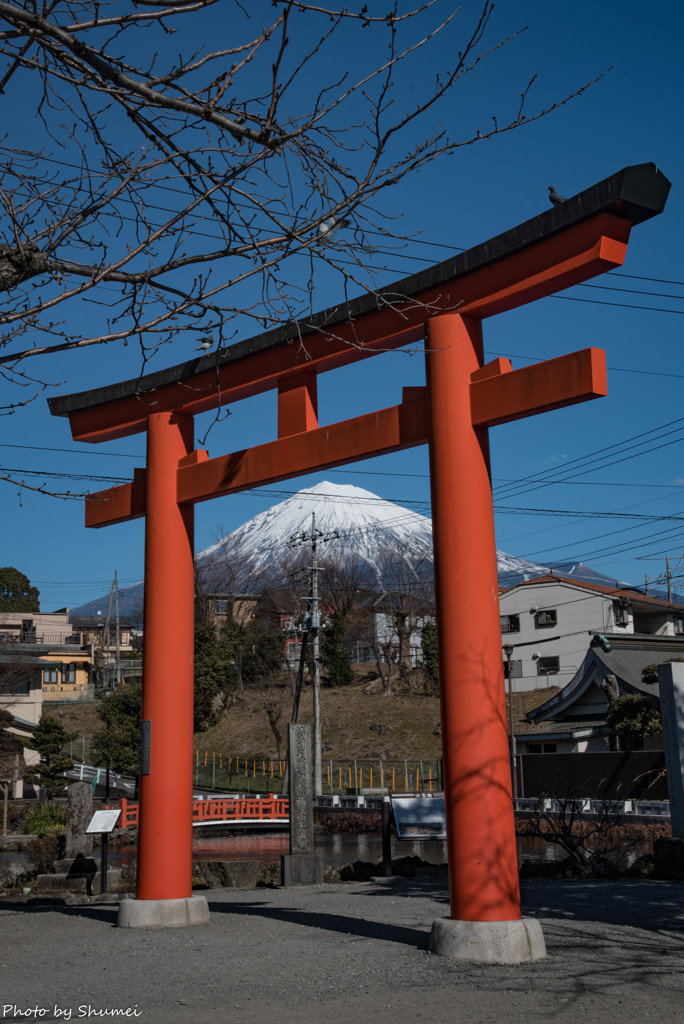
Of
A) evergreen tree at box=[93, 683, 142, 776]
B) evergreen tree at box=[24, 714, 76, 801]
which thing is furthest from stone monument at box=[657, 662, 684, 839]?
evergreen tree at box=[24, 714, 76, 801]

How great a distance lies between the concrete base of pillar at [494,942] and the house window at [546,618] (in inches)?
1601

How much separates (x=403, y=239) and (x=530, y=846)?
19.7 m

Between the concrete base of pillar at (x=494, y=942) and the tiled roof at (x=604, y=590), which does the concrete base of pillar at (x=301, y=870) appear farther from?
the tiled roof at (x=604, y=590)

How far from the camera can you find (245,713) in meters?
50.8

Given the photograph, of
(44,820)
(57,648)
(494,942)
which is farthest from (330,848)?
(57,648)

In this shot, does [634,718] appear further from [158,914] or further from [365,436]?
[365,436]

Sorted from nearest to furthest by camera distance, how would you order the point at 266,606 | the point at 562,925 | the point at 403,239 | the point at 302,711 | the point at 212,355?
1. the point at 403,239
2. the point at 562,925
3. the point at 212,355
4. the point at 302,711
5. the point at 266,606

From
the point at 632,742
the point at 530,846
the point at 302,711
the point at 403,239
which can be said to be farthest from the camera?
the point at 302,711

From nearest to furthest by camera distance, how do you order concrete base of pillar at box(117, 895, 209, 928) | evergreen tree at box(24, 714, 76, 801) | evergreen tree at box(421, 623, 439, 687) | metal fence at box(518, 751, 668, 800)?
1. concrete base of pillar at box(117, 895, 209, 928)
2. metal fence at box(518, 751, 668, 800)
3. evergreen tree at box(24, 714, 76, 801)
4. evergreen tree at box(421, 623, 439, 687)

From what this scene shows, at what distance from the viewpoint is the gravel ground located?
4855 mm

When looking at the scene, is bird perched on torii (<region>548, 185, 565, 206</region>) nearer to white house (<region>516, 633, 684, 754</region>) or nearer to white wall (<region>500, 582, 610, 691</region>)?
white house (<region>516, 633, 684, 754</region>)

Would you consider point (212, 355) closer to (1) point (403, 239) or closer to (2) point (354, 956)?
(1) point (403, 239)

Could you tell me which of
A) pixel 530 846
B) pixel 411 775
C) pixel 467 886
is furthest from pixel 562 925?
pixel 411 775

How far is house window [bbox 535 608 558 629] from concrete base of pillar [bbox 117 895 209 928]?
1548 inches
